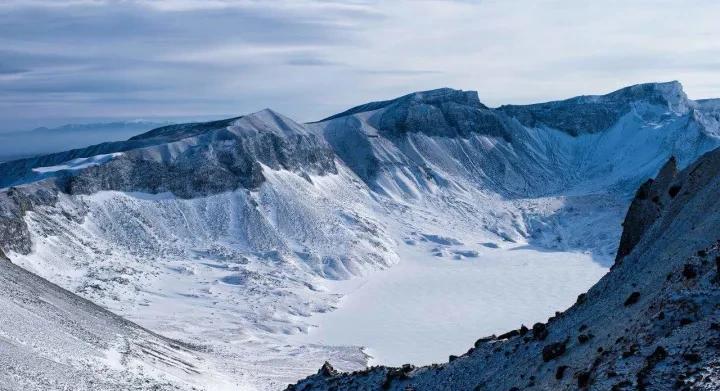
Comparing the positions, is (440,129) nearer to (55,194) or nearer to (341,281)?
(341,281)

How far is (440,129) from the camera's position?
154875mm

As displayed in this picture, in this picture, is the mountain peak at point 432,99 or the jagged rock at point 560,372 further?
the mountain peak at point 432,99

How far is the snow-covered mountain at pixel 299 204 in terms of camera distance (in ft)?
234

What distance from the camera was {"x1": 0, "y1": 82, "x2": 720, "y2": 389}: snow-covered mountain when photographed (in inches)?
2813

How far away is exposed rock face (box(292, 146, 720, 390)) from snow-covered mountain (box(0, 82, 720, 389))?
97.0ft

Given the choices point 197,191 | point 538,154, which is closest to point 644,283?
point 197,191

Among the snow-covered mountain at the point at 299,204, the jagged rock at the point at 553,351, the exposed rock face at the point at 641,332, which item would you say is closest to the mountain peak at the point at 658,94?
the snow-covered mountain at the point at 299,204

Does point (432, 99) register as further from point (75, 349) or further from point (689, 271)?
point (689, 271)

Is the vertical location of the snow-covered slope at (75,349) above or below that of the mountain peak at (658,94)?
below

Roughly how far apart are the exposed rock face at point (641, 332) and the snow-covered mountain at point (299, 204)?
97.0ft

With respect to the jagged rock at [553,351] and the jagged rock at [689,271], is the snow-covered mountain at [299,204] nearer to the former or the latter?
the jagged rock at [553,351]

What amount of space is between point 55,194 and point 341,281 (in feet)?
119

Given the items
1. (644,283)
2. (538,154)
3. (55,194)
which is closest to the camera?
(644,283)

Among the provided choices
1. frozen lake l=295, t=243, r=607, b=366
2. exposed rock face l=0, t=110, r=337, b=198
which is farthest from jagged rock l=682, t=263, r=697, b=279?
exposed rock face l=0, t=110, r=337, b=198
